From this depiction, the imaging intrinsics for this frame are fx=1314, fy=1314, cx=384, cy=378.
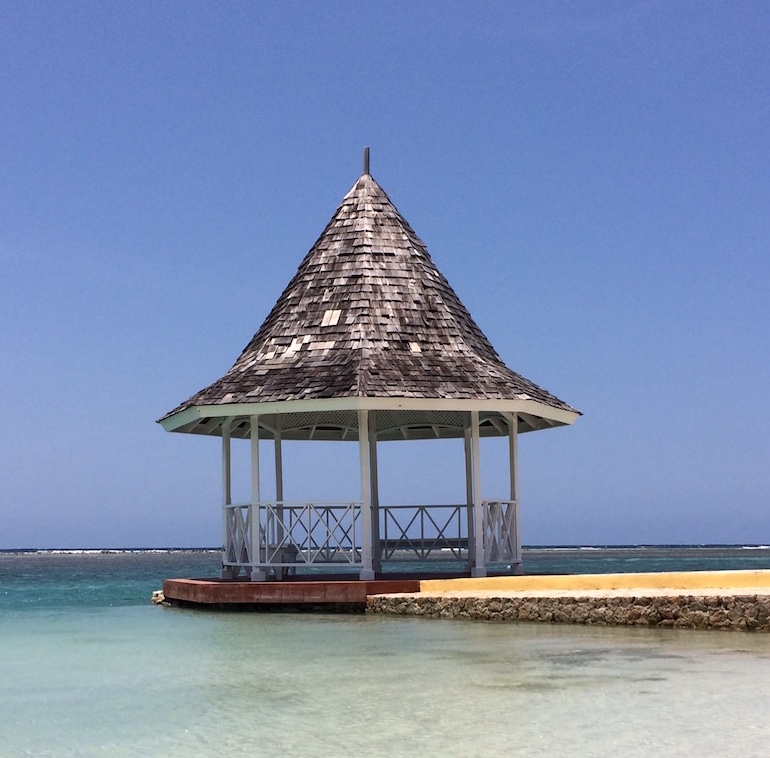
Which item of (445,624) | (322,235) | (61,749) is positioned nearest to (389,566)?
(322,235)

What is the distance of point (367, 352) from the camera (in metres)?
17.6

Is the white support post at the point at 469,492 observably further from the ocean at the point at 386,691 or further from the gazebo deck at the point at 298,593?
the ocean at the point at 386,691

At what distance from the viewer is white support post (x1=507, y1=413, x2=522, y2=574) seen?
18516 mm

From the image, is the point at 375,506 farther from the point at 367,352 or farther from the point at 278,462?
the point at 367,352

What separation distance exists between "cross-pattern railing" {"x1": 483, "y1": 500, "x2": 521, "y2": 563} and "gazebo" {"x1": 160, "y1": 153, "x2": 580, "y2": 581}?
2 centimetres

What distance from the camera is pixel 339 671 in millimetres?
11023

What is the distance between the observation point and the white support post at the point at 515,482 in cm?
1852

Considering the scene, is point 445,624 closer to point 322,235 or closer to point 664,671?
point 664,671

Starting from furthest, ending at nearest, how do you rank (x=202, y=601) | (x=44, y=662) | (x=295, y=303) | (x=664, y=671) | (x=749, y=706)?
(x=295, y=303)
(x=202, y=601)
(x=44, y=662)
(x=664, y=671)
(x=749, y=706)

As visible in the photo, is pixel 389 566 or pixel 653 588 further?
pixel 389 566

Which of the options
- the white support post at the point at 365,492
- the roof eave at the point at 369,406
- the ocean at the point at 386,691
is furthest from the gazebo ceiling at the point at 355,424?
the ocean at the point at 386,691

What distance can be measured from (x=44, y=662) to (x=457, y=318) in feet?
27.6

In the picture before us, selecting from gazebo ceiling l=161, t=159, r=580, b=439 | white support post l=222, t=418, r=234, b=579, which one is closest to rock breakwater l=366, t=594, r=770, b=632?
gazebo ceiling l=161, t=159, r=580, b=439

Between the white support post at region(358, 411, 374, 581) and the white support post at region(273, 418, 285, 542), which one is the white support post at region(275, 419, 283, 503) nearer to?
the white support post at region(273, 418, 285, 542)
